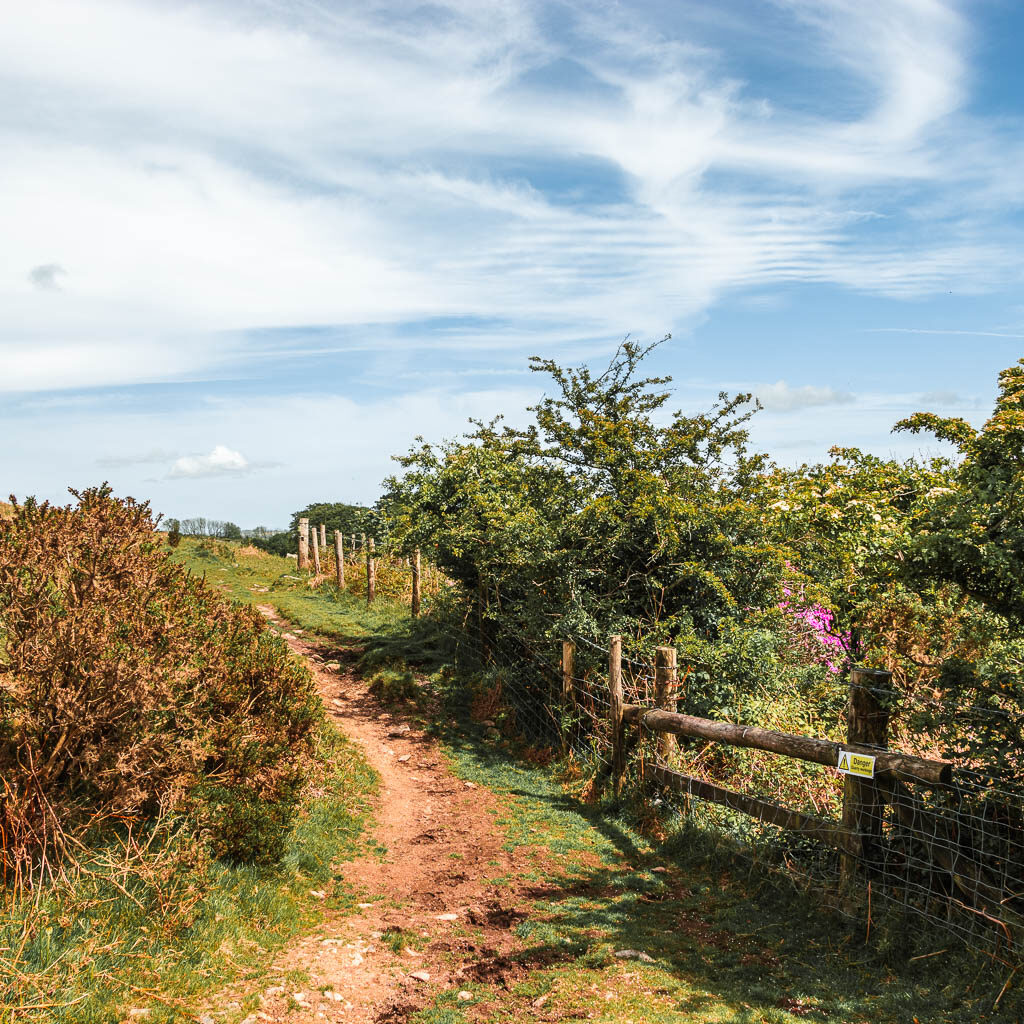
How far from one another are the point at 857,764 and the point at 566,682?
5368 mm

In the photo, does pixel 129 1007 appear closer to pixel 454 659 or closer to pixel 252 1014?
pixel 252 1014

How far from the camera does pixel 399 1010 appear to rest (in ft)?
14.8

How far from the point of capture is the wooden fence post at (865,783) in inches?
207

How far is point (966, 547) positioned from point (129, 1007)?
5.53m

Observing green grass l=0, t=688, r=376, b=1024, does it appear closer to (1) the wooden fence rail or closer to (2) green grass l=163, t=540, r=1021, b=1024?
(2) green grass l=163, t=540, r=1021, b=1024

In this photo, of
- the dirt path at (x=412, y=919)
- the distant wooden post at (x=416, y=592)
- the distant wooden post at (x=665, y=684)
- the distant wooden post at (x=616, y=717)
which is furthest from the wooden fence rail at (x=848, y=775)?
the distant wooden post at (x=416, y=592)

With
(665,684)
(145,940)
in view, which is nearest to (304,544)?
(665,684)

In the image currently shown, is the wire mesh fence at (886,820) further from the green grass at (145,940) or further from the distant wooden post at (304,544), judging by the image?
the distant wooden post at (304,544)

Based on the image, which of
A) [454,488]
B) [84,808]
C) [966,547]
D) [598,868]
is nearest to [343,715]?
[454,488]

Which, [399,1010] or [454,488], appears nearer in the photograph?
[399,1010]

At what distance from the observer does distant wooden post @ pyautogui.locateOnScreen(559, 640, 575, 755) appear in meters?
10.1

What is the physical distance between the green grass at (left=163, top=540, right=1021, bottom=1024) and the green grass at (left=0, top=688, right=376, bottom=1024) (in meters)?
1.34

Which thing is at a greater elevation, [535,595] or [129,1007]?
[535,595]

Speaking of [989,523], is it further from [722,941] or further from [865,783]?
[722,941]
